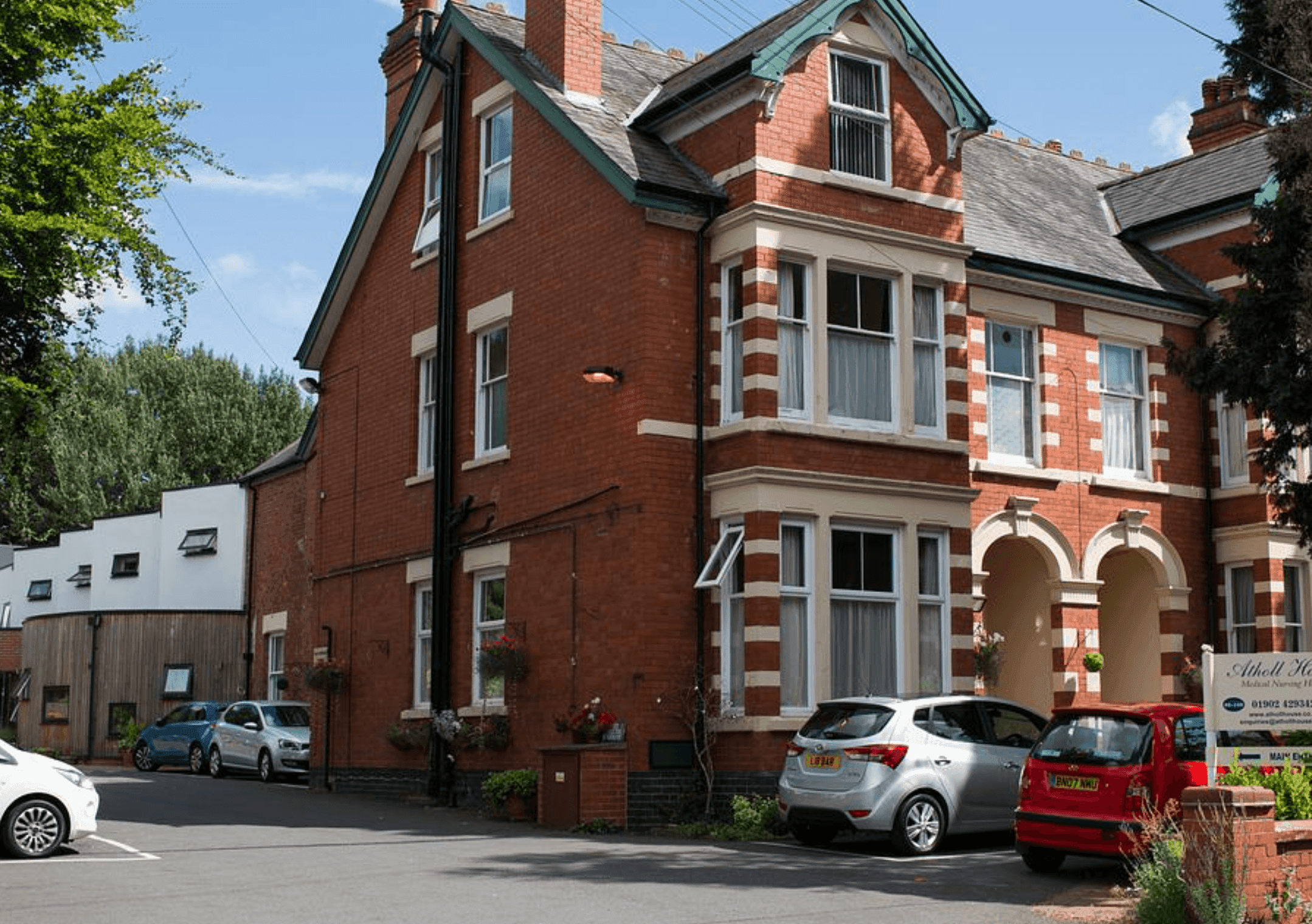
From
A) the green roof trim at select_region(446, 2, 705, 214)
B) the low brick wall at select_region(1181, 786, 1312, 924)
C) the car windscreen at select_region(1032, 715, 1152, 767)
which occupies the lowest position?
the low brick wall at select_region(1181, 786, 1312, 924)

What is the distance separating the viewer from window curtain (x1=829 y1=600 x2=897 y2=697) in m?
19.6

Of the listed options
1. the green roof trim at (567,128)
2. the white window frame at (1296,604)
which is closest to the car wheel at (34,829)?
the green roof trim at (567,128)

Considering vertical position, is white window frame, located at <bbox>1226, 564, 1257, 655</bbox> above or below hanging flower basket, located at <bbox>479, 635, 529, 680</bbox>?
above

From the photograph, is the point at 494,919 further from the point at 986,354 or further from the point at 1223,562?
the point at 1223,562

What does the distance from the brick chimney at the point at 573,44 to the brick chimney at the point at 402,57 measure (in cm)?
495

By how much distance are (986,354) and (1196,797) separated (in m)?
12.8

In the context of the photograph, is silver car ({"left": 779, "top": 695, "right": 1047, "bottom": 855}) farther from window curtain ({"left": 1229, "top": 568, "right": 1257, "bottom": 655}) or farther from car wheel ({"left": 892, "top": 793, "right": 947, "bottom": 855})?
window curtain ({"left": 1229, "top": 568, "right": 1257, "bottom": 655})

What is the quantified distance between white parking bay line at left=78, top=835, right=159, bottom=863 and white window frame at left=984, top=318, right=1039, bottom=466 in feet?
42.5

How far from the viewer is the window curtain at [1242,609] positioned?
2472cm

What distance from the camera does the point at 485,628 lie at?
74.9 ft

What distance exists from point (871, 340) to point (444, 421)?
6.93m

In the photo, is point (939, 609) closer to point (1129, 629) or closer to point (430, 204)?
point (1129, 629)

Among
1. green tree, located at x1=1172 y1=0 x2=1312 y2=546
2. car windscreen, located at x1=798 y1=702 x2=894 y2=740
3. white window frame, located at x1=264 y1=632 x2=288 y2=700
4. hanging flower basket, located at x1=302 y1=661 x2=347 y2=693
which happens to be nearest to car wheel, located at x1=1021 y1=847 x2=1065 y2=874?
car windscreen, located at x1=798 y1=702 x2=894 y2=740

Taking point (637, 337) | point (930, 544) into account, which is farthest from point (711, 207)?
point (930, 544)
